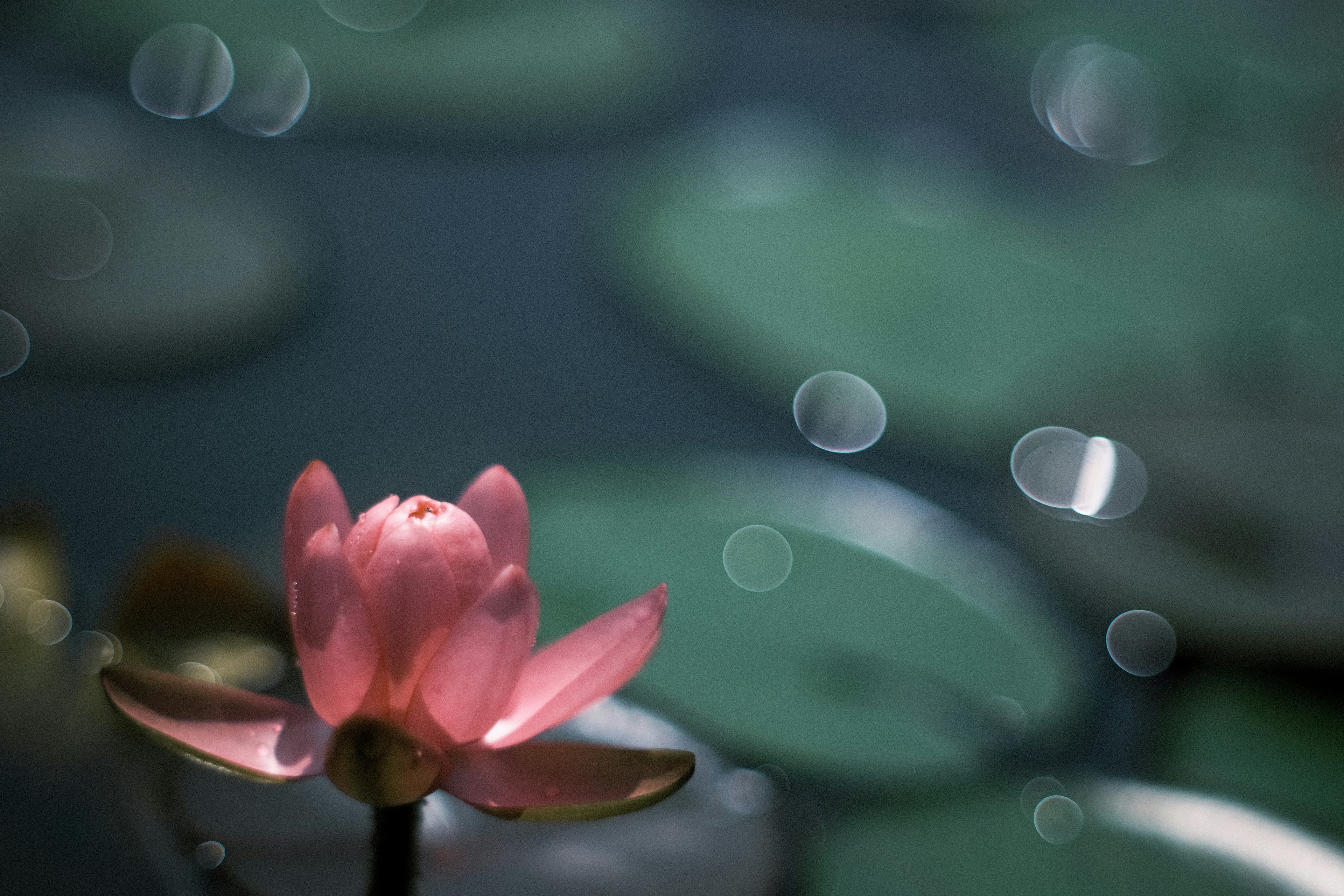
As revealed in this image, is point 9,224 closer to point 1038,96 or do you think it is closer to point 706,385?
point 706,385

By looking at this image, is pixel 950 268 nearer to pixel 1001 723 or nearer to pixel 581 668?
pixel 1001 723

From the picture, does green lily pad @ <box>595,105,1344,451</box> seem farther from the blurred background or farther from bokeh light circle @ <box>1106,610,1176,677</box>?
bokeh light circle @ <box>1106,610,1176,677</box>

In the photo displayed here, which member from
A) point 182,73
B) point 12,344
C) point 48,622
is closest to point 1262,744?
point 48,622

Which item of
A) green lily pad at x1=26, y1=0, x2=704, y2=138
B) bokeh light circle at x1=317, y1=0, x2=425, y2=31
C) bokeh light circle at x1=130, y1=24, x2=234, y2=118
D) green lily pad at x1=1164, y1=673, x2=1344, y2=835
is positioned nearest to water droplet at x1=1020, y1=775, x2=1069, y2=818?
green lily pad at x1=1164, y1=673, x2=1344, y2=835

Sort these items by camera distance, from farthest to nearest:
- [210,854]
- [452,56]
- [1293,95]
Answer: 1. [1293,95]
2. [452,56]
3. [210,854]

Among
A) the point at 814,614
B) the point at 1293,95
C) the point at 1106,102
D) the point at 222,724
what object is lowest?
the point at 222,724

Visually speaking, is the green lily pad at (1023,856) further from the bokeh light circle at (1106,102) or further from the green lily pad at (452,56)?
the bokeh light circle at (1106,102)

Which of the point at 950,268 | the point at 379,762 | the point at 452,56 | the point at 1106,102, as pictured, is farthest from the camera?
the point at 1106,102

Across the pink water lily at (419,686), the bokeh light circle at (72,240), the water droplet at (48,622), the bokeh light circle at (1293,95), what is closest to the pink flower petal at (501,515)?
the pink water lily at (419,686)

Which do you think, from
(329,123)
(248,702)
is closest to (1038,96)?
(329,123)
